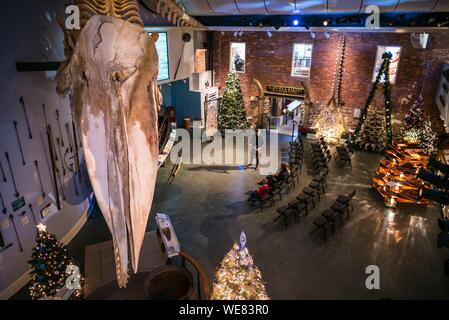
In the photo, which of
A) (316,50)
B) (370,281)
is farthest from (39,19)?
(316,50)

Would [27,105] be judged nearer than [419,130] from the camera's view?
Yes

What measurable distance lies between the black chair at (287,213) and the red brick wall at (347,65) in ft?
27.5

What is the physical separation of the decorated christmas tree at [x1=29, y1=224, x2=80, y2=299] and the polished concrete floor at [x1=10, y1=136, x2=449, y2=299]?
1733 millimetres

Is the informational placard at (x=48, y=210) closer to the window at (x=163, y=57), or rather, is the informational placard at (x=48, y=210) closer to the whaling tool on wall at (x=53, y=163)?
the whaling tool on wall at (x=53, y=163)

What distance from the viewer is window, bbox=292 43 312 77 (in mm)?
15453

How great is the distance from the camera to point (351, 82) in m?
14.9

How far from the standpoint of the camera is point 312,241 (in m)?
7.98

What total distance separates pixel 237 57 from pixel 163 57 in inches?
217

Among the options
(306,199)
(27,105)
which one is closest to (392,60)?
(306,199)

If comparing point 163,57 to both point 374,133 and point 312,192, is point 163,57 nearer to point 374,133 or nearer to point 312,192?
point 312,192

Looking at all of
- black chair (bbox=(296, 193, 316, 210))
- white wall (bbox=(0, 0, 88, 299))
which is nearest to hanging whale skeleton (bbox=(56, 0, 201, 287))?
white wall (bbox=(0, 0, 88, 299))

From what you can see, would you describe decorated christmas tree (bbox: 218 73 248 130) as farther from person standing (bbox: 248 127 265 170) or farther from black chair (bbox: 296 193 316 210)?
black chair (bbox: 296 193 316 210)

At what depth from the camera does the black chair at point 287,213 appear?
27.7 ft

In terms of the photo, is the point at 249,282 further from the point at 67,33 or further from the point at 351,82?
the point at 351,82
